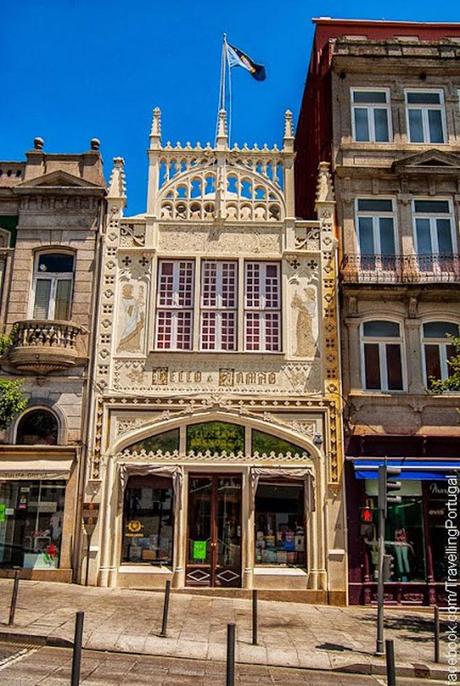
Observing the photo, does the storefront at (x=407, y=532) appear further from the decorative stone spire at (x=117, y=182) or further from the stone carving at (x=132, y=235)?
the decorative stone spire at (x=117, y=182)

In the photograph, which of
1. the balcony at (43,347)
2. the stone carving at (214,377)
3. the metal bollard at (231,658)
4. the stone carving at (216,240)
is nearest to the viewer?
the metal bollard at (231,658)

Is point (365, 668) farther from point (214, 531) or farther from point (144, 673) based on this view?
point (214, 531)

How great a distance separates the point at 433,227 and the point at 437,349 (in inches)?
162

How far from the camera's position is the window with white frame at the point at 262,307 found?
19.1 metres

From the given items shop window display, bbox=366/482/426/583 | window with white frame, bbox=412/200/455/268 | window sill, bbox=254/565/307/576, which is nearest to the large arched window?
window sill, bbox=254/565/307/576

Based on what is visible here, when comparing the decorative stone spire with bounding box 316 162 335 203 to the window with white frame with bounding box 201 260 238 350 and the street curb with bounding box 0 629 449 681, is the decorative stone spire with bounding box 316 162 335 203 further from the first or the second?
the street curb with bounding box 0 629 449 681

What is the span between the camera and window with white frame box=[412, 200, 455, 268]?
65.7 ft

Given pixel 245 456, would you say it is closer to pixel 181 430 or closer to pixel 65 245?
pixel 181 430

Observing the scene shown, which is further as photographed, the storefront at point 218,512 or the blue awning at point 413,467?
the blue awning at point 413,467

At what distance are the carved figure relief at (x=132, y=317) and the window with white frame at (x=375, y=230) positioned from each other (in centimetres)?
721

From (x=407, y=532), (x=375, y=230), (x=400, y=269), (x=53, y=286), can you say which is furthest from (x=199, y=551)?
(x=375, y=230)

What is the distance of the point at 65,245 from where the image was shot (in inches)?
771

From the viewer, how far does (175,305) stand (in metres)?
19.3

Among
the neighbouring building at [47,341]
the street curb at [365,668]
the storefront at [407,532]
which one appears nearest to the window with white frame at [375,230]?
the storefront at [407,532]
